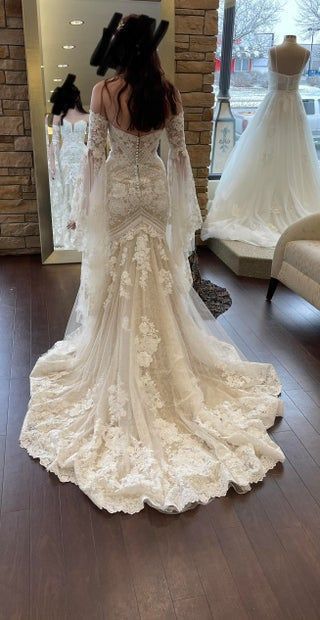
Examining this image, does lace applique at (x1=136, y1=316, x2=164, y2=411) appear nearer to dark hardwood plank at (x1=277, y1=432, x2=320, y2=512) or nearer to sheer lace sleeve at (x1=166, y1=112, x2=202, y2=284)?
sheer lace sleeve at (x1=166, y1=112, x2=202, y2=284)

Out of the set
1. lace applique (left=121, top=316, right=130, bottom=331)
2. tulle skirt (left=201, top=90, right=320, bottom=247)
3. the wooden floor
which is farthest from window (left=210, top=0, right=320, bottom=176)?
the wooden floor

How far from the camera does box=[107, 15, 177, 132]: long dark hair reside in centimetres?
189

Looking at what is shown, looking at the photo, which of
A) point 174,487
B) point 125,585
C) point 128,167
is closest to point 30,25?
point 128,167

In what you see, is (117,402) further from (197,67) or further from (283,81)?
(283,81)

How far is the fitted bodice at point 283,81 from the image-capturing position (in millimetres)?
4301

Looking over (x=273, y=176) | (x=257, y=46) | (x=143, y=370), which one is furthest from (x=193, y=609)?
(x=257, y=46)

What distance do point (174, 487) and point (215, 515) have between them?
0.17m

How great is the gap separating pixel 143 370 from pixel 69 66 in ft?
9.05

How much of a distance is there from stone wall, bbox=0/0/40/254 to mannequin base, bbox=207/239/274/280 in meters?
1.81

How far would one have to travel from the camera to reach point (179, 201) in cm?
233

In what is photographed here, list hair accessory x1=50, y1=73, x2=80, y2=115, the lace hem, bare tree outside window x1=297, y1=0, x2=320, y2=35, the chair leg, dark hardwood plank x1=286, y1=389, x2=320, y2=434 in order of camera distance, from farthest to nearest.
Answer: bare tree outside window x1=297, y1=0, x2=320, y2=35, hair accessory x1=50, y1=73, x2=80, y2=115, the chair leg, dark hardwood plank x1=286, y1=389, x2=320, y2=434, the lace hem

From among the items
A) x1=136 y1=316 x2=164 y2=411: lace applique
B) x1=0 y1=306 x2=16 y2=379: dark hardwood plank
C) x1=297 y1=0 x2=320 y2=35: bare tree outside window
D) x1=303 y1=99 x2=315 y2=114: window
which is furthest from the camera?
A: x1=303 y1=99 x2=315 y2=114: window

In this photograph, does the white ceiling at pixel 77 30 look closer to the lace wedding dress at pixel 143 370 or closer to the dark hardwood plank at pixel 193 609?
the lace wedding dress at pixel 143 370

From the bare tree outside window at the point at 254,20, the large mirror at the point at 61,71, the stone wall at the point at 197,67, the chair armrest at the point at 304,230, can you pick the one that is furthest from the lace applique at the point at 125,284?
the bare tree outside window at the point at 254,20
